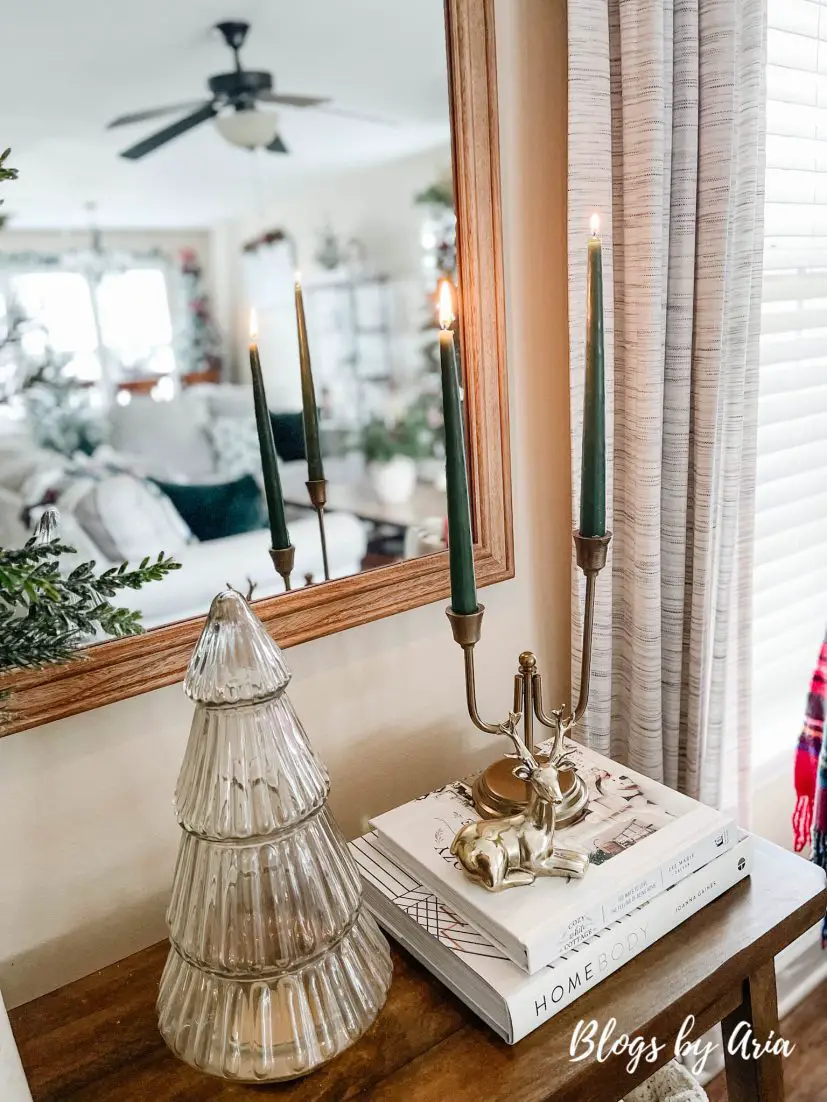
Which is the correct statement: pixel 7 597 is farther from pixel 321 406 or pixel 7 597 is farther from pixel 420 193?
pixel 420 193

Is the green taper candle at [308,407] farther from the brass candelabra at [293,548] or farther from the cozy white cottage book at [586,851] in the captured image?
the cozy white cottage book at [586,851]

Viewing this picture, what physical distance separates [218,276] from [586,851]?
62cm

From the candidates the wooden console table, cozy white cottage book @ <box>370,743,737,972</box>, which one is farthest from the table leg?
cozy white cottage book @ <box>370,743,737,972</box>

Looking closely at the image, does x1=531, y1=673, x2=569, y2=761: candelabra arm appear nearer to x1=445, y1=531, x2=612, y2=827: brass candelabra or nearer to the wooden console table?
x1=445, y1=531, x2=612, y2=827: brass candelabra

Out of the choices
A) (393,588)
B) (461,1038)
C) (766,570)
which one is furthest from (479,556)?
(766,570)

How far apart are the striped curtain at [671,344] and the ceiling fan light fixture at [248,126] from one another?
0.36 meters

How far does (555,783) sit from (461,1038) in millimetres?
221

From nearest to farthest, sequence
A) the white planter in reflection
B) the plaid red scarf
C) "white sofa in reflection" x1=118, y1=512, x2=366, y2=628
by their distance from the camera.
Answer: "white sofa in reflection" x1=118, y1=512, x2=366, y2=628
the white planter in reflection
the plaid red scarf

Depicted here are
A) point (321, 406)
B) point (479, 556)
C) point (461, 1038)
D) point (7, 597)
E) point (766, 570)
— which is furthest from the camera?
point (766, 570)

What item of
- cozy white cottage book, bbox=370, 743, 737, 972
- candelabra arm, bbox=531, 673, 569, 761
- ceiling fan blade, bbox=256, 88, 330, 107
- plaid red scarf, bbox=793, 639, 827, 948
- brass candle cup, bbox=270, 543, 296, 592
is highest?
ceiling fan blade, bbox=256, 88, 330, 107

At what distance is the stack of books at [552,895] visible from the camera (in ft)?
2.28

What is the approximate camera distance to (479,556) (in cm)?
102

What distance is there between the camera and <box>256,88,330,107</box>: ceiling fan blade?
77 cm

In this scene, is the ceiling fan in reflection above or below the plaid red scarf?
above
